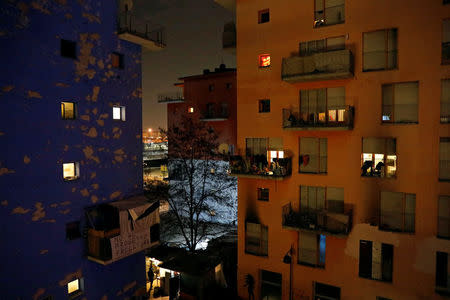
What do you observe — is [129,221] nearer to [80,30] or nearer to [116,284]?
[116,284]

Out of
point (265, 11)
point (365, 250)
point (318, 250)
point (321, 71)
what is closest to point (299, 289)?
point (318, 250)

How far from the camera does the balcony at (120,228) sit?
596 inches

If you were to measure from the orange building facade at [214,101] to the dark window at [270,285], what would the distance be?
576 inches

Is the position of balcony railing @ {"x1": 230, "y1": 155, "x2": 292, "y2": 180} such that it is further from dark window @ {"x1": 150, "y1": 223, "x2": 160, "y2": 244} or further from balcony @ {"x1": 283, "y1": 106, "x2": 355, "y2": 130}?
dark window @ {"x1": 150, "y1": 223, "x2": 160, "y2": 244}

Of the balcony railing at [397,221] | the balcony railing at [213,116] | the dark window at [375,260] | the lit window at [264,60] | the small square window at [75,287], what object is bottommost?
the small square window at [75,287]

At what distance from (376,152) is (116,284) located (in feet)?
52.2

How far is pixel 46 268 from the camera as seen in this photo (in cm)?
1379

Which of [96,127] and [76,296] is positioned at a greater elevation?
[96,127]

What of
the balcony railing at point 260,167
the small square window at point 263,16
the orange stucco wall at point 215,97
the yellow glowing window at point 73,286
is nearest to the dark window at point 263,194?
the balcony railing at point 260,167

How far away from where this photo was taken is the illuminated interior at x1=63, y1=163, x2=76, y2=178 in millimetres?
15080

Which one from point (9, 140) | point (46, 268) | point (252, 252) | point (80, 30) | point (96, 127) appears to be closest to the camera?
point (9, 140)

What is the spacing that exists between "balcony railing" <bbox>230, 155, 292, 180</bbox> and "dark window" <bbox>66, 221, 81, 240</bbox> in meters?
8.72

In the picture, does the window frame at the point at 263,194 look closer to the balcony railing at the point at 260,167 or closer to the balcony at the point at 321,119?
the balcony railing at the point at 260,167


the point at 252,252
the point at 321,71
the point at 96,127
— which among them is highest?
the point at 321,71
